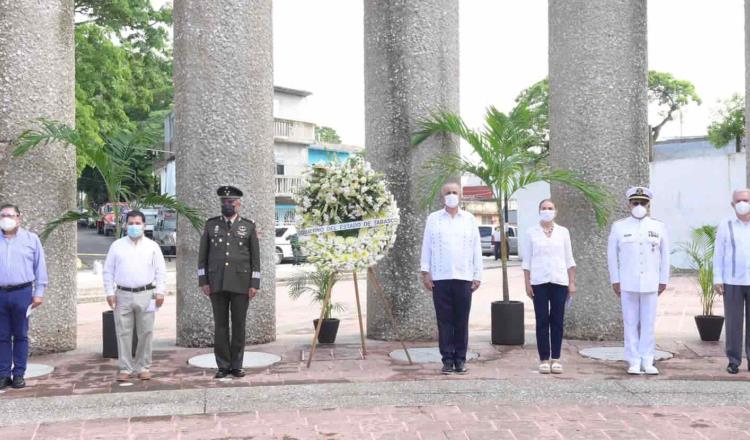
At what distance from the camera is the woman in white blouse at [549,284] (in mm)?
8008

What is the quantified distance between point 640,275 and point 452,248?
183 cm

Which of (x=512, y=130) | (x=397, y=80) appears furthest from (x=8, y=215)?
(x=512, y=130)

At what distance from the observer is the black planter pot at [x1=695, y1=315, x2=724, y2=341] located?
10.0 m

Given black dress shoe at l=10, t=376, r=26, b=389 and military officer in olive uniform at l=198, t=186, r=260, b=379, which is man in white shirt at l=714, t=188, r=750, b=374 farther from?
black dress shoe at l=10, t=376, r=26, b=389

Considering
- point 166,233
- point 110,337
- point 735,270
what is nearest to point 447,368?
point 735,270

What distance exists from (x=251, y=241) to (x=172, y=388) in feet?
5.13

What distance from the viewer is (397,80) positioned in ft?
33.4

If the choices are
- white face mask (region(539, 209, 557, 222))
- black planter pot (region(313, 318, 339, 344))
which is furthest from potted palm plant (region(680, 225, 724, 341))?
black planter pot (region(313, 318, 339, 344))

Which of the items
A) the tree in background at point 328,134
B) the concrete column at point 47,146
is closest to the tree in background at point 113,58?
the concrete column at point 47,146

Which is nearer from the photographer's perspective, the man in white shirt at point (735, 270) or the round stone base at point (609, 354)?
the man in white shirt at point (735, 270)

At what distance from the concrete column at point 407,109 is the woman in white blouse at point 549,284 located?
2344 millimetres

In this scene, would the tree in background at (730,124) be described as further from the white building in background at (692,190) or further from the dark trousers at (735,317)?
the dark trousers at (735,317)

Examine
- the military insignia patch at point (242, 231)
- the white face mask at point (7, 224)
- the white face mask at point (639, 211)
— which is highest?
the white face mask at point (639, 211)

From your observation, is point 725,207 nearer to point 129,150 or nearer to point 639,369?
point 639,369
